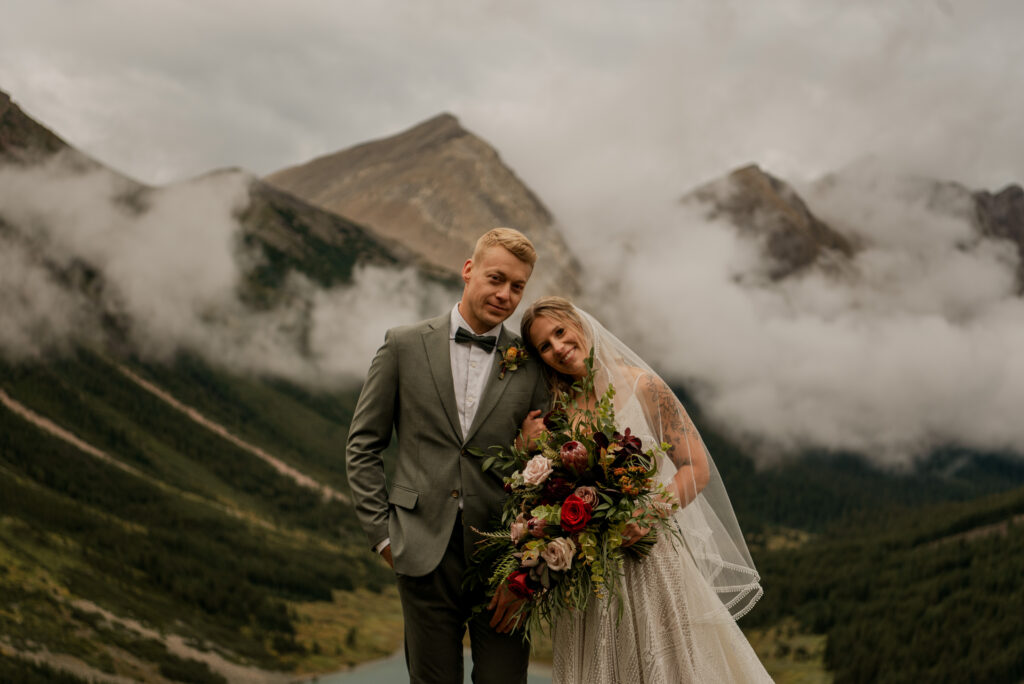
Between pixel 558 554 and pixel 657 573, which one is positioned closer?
pixel 558 554

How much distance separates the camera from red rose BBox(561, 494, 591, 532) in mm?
6168

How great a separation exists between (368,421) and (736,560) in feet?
11.2

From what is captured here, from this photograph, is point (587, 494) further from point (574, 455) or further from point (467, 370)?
point (467, 370)

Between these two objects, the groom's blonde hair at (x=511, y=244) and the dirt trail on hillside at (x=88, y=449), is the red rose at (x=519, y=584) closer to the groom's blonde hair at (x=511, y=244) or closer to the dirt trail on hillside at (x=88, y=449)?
the groom's blonde hair at (x=511, y=244)

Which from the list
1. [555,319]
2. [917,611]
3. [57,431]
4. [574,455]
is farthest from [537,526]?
[57,431]

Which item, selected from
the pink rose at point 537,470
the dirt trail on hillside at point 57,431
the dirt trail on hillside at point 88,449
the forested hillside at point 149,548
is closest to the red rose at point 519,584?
the pink rose at point 537,470

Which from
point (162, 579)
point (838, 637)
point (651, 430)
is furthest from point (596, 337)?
point (838, 637)

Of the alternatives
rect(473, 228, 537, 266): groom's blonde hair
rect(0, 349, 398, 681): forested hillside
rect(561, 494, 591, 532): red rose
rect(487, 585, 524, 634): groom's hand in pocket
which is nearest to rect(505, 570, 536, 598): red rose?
rect(487, 585, 524, 634): groom's hand in pocket

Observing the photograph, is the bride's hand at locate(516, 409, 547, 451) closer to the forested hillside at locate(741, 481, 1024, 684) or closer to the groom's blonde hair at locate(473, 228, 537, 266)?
the groom's blonde hair at locate(473, 228, 537, 266)

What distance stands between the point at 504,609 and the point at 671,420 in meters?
2.09

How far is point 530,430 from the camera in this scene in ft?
22.6

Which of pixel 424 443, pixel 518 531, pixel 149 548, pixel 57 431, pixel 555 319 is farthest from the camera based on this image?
pixel 57 431

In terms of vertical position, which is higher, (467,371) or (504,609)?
(467,371)

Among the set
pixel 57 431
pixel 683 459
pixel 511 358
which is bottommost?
pixel 57 431
